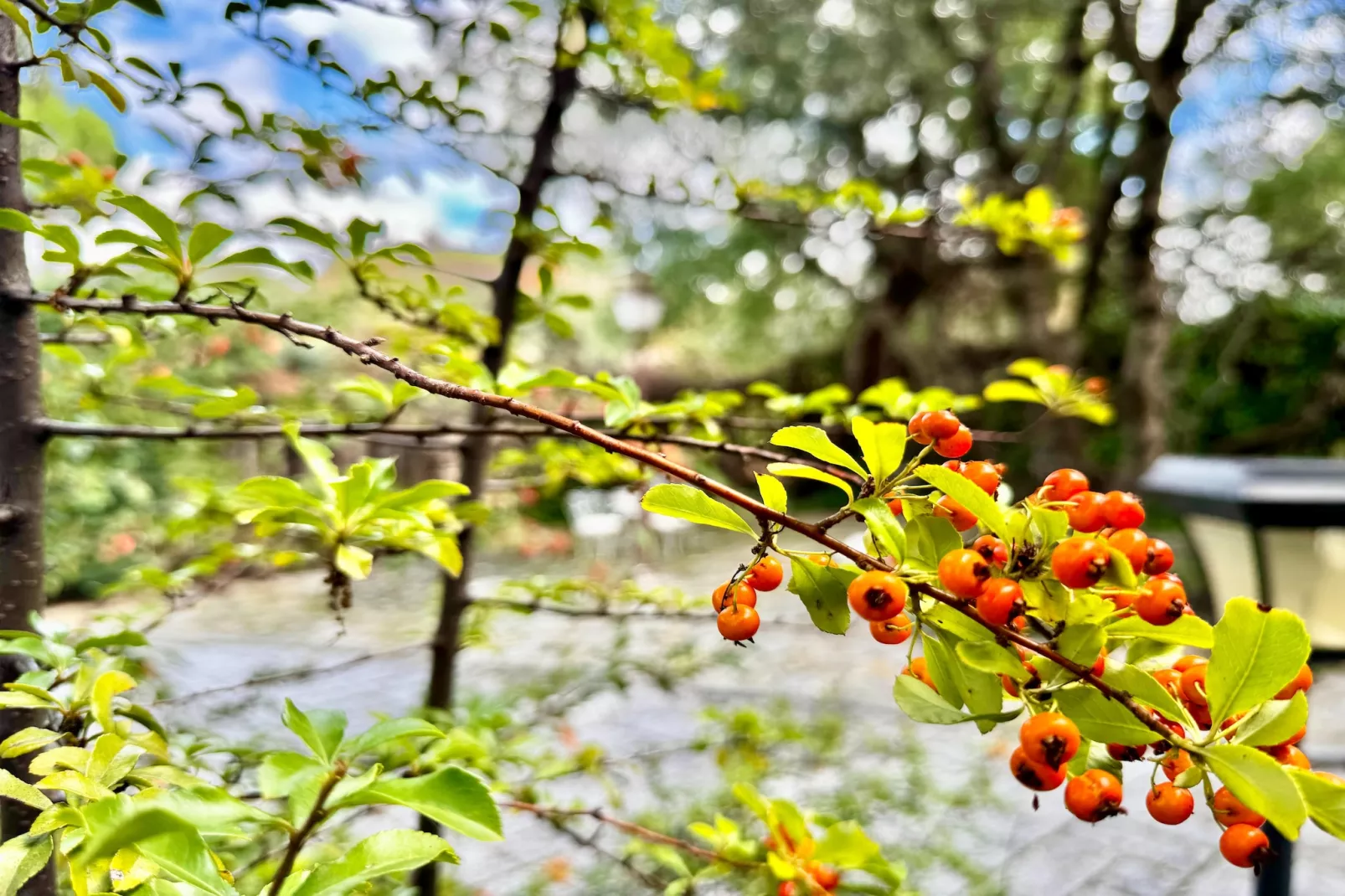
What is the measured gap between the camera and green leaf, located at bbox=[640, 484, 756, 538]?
1.26 ft

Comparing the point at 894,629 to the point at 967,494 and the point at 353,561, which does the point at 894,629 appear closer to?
the point at 967,494

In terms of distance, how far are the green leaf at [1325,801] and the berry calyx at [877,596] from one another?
6.8 inches

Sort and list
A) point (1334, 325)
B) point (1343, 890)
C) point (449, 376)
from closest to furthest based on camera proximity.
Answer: point (449, 376) < point (1343, 890) < point (1334, 325)

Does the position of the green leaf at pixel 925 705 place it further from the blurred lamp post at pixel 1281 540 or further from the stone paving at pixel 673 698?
the blurred lamp post at pixel 1281 540

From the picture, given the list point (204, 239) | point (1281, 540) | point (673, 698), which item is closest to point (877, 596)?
A: point (204, 239)

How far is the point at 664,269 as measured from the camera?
8273mm

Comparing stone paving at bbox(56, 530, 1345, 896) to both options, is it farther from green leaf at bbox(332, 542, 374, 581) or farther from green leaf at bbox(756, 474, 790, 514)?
green leaf at bbox(756, 474, 790, 514)

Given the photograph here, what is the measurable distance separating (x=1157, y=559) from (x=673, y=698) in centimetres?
355

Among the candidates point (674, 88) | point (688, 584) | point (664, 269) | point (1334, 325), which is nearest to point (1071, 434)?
point (688, 584)

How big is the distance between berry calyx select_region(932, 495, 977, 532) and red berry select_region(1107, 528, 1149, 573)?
66mm

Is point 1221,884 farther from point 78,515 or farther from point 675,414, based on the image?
point 78,515

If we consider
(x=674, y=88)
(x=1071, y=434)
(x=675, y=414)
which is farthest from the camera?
(x=1071, y=434)

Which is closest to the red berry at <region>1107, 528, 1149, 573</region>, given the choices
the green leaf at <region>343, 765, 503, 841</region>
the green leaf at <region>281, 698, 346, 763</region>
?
the green leaf at <region>343, 765, 503, 841</region>

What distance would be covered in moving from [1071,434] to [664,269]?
4333 millimetres
